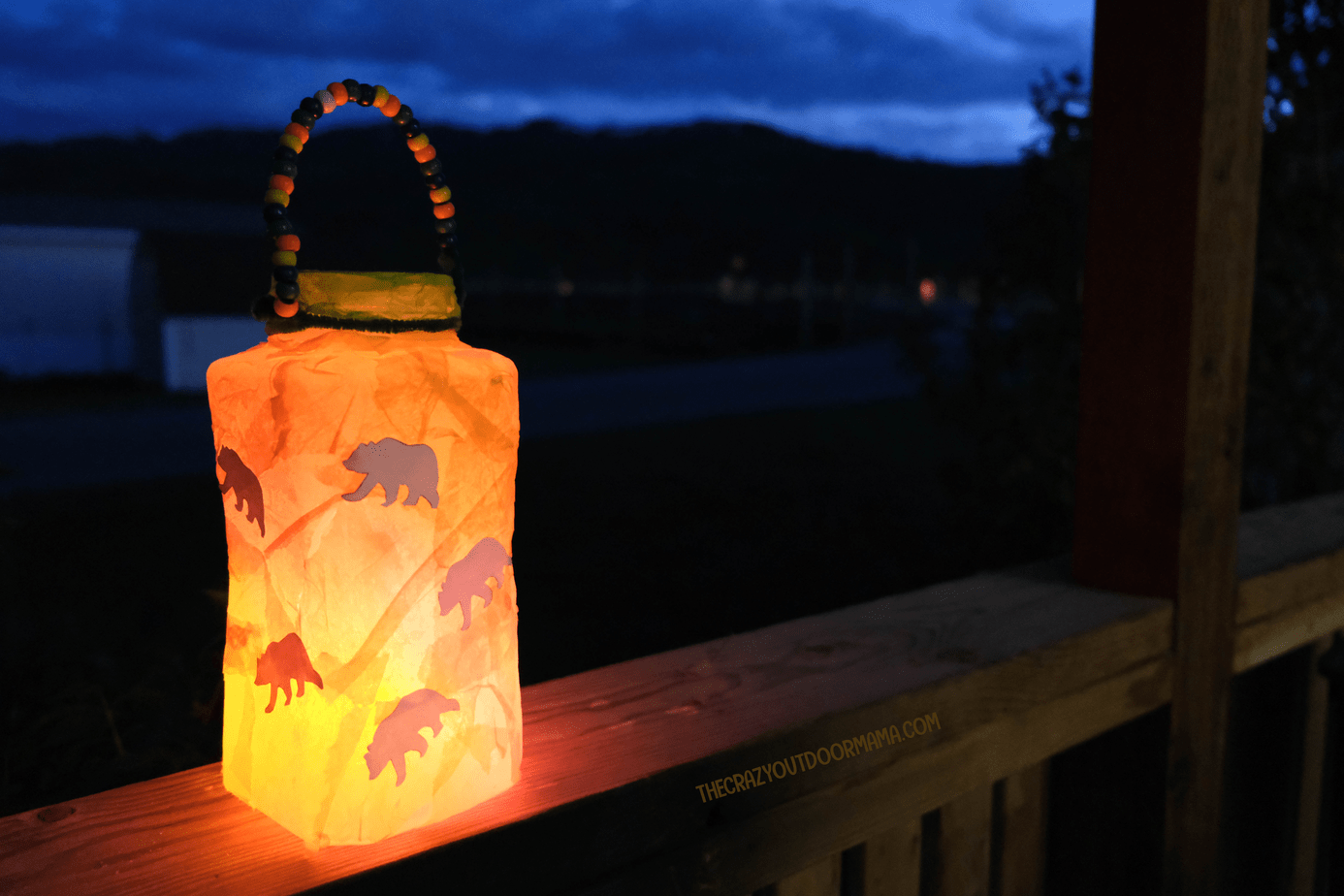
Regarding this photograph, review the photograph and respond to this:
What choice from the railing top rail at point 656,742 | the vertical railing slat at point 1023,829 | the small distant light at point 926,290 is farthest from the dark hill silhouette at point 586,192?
the small distant light at point 926,290

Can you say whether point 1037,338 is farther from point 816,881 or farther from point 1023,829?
point 816,881

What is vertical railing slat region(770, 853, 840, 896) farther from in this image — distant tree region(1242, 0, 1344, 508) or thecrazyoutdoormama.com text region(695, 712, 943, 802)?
distant tree region(1242, 0, 1344, 508)

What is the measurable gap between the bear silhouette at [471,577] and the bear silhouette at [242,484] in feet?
0.54

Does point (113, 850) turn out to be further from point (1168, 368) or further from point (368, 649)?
point (1168, 368)

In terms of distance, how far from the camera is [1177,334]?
1.50 metres

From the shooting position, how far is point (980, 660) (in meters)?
1.28

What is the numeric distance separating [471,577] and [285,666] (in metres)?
0.17

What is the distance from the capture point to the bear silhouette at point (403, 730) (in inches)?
30.4

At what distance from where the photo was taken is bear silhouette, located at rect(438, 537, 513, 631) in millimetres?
806

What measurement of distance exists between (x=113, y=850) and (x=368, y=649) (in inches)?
Result: 11.7

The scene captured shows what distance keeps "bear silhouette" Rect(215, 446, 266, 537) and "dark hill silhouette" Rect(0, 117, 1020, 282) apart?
256mm

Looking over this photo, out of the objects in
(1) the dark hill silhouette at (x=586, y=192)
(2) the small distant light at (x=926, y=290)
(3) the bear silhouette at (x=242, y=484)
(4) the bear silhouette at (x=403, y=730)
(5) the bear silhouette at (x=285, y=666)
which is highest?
(1) the dark hill silhouette at (x=586, y=192)

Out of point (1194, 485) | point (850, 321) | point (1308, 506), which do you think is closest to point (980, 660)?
→ point (1194, 485)

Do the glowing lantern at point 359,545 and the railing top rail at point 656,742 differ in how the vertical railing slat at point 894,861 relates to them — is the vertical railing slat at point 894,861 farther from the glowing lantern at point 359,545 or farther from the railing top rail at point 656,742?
the glowing lantern at point 359,545
